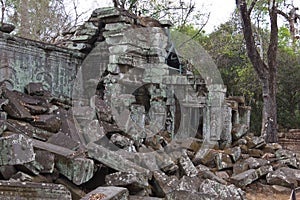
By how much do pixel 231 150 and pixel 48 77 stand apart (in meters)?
3.76

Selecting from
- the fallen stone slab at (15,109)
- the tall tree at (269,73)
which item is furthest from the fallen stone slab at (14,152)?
the tall tree at (269,73)

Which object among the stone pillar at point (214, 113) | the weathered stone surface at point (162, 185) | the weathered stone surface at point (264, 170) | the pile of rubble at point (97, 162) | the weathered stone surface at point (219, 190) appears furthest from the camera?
the stone pillar at point (214, 113)

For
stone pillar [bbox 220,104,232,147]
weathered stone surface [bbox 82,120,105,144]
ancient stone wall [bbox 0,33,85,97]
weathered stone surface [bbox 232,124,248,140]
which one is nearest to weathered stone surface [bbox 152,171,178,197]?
weathered stone surface [bbox 82,120,105,144]

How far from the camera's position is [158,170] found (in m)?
5.54

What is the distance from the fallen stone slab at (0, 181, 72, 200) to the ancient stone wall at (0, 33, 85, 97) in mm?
3447

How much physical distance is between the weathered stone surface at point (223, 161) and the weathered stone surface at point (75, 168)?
3.28m

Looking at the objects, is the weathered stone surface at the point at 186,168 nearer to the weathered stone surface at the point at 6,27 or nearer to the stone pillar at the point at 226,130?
the stone pillar at the point at 226,130

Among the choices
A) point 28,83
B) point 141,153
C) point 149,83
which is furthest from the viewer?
point 149,83

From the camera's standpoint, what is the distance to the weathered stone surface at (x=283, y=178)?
22.4ft

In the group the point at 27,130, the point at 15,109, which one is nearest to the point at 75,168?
the point at 27,130

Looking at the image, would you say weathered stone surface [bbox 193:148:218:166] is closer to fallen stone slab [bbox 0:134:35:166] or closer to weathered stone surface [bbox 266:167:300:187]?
weathered stone surface [bbox 266:167:300:187]

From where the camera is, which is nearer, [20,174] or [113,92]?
[20,174]

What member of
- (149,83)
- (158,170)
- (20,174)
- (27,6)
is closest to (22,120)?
(20,174)

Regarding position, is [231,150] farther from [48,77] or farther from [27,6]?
[27,6]
